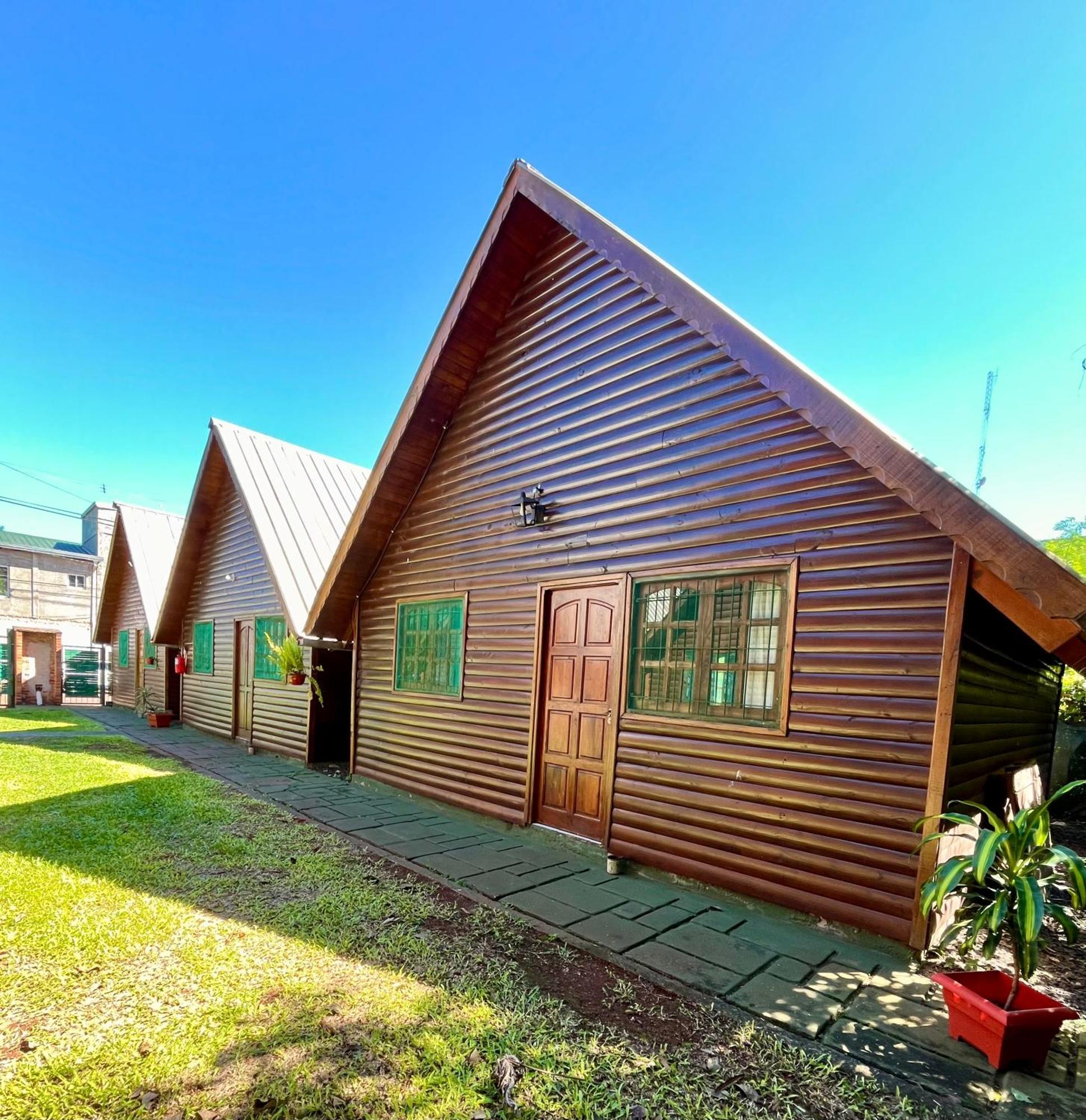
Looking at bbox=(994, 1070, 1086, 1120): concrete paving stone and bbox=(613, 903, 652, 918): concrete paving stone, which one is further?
bbox=(613, 903, 652, 918): concrete paving stone

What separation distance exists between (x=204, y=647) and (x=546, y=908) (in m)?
11.7

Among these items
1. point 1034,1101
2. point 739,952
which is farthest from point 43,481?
point 1034,1101

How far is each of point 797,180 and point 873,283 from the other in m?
3.20

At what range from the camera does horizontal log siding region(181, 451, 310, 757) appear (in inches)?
384

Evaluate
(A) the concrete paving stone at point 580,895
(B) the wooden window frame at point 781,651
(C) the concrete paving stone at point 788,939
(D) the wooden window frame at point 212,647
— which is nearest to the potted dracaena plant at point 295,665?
(D) the wooden window frame at point 212,647

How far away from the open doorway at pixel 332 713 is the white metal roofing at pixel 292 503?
1.09 meters

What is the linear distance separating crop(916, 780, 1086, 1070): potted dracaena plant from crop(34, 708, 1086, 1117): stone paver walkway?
13 cm

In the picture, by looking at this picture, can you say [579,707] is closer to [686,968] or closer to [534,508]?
[534,508]

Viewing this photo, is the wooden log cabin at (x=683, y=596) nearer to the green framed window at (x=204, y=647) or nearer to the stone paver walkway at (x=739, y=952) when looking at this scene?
the stone paver walkway at (x=739, y=952)

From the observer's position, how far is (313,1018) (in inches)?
97.8

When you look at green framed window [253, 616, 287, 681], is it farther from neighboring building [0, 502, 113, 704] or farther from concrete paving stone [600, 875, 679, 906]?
neighboring building [0, 502, 113, 704]

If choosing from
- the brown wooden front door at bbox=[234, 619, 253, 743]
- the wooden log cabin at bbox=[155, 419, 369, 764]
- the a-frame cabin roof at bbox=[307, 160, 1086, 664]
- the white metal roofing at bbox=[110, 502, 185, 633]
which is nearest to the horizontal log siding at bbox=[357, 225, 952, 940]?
the a-frame cabin roof at bbox=[307, 160, 1086, 664]

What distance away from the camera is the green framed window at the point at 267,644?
32.6 ft

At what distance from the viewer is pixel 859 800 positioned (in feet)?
11.2
